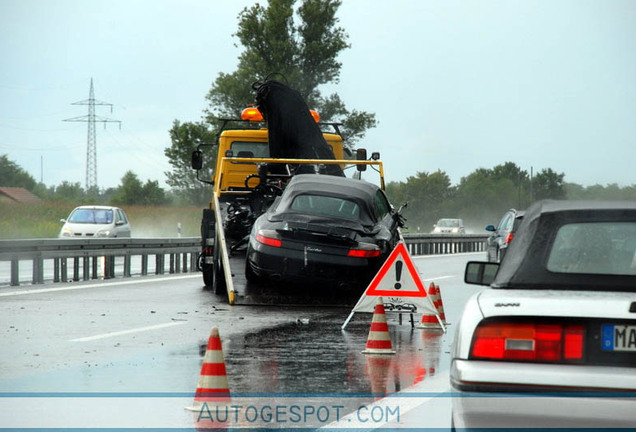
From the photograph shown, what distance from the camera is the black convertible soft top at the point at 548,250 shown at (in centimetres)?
587

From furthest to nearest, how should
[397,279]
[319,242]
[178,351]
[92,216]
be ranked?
[92,216], [319,242], [397,279], [178,351]

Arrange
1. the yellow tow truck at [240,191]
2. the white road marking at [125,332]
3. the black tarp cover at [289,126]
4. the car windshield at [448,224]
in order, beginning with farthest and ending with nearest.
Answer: the car windshield at [448,224] → the black tarp cover at [289,126] → the yellow tow truck at [240,191] → the white road marking at [125,332]

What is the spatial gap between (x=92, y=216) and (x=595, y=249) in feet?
103

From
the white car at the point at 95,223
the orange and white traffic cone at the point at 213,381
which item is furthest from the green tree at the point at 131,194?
the orange and white traffic cone at the point at 213,381

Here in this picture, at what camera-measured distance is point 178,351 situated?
11961 mm

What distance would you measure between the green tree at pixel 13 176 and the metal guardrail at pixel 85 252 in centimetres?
10995

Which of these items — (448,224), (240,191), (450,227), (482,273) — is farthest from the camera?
(448,224)

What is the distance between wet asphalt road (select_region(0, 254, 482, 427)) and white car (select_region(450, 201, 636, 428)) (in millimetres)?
2738

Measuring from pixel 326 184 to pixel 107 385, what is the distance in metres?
8.67

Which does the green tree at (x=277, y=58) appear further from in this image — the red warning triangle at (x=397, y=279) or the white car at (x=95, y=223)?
the red warning triangle at (x=397, y=279)

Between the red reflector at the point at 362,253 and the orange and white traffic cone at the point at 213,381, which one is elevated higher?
the red reflector at the point at 362,253

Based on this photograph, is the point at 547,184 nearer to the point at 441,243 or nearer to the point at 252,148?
the point at 441,243

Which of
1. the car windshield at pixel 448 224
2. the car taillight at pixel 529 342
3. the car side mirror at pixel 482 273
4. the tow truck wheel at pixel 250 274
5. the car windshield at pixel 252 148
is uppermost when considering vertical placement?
the car windshield at pixel 252 148

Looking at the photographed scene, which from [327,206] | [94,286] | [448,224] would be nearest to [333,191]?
[327,206]
